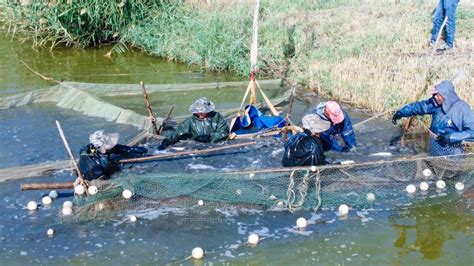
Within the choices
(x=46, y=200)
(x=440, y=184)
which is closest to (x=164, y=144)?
(x=46, y=200)

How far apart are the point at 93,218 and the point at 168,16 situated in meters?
8.49

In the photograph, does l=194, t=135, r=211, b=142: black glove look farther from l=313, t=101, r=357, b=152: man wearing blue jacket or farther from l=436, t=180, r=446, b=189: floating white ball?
l=436, t=180, r=446, b=189: floating white ball

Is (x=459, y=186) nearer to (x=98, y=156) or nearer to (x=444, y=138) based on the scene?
(x=444, y=138)

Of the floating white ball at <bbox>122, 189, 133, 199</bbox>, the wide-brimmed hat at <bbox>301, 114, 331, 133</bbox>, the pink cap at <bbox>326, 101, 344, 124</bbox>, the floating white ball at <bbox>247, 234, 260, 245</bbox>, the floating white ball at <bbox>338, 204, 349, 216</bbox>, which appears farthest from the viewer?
the pink cap at <bbox>326, 101, 344, 124</bbox>

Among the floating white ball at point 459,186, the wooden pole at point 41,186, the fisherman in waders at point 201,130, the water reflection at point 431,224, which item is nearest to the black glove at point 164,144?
the fisherman in waders at point 201,130

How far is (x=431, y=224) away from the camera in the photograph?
21.5ft

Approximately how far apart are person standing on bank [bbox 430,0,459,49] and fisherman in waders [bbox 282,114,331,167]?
18.0 feet

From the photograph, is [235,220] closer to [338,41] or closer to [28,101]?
[28,101]

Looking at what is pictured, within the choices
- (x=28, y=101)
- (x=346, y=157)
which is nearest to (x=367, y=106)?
(x=346, y=157)

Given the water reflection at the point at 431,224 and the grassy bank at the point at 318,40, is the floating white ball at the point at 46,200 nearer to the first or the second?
the water reflection at the point at 431,224

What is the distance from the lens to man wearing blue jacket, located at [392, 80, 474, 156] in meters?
6.96

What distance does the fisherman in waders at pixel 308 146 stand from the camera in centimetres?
680

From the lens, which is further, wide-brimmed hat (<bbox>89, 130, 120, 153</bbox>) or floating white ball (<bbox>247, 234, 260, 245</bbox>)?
wide-brimmed hat (<bbox>89, 130, 120, 153</bbox>)

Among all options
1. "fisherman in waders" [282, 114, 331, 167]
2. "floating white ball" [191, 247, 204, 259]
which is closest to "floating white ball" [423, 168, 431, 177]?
"fisherman in waders" [282, 114, 331, 167]
